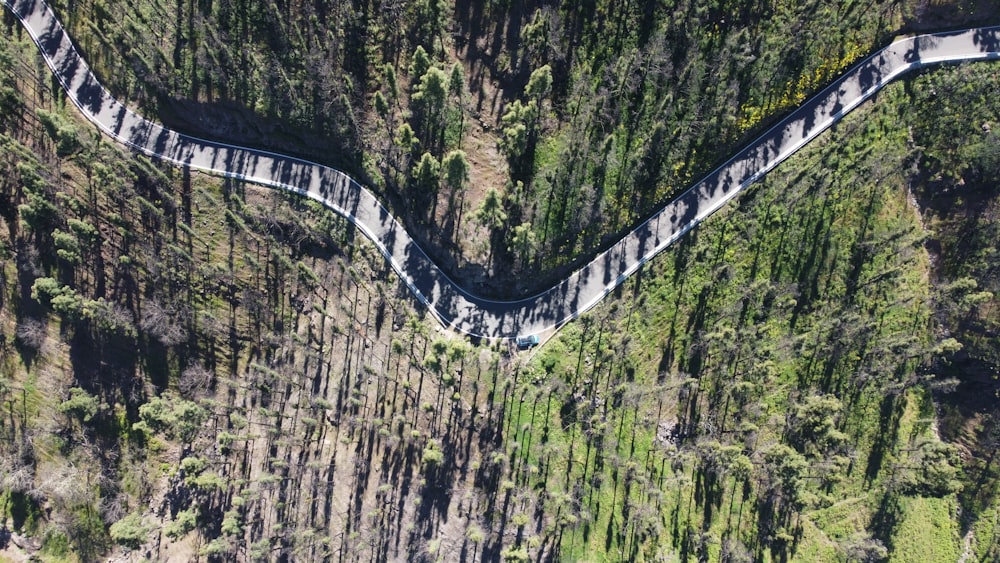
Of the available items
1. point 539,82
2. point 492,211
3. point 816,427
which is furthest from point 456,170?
point 816,427

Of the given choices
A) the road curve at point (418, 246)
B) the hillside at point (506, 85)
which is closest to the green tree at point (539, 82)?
the hillside at point (506, 85)

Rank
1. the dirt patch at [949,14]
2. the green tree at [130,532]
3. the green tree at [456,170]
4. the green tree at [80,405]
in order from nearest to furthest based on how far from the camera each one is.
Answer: the green tree at [456,170] < the green tree at [130,532] < the green tree at [80,405] < the dirt patch at [949,14]

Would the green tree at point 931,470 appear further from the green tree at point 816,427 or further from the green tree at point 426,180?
the green tree at point 426,180

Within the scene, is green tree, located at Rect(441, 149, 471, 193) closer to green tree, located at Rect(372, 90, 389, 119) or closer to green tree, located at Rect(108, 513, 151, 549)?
green tree, located at Rect(372, 90, 389, 119)

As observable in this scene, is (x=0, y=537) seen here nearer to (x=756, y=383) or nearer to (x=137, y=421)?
(x=137, y=421)

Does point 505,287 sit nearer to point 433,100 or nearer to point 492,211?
point 492,211

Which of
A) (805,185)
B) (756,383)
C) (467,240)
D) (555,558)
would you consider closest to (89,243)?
(467,240)
